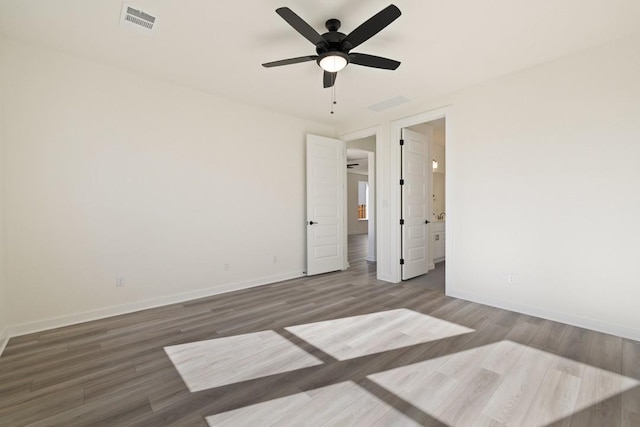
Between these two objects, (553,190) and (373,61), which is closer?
(373,61)

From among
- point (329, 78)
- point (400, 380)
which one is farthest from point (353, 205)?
point (400, 380)

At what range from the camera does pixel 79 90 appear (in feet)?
10.6

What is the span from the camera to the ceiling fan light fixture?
2.51m

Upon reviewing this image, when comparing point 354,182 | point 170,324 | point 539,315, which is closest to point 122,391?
point 170,324

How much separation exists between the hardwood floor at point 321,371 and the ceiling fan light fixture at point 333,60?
2.61 metres

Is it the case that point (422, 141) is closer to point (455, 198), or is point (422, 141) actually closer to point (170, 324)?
point (455, 198)

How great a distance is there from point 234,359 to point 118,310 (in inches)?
79.7

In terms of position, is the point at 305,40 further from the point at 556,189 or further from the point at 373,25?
the point at 556,189

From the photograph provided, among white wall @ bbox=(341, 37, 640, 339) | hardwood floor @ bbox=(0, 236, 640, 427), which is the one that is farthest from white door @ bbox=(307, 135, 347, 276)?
white wall @ bbox=(341, 37, 640, 339)

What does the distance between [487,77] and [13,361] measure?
5773mm

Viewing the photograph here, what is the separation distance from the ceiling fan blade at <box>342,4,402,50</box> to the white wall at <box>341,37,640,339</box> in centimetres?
232

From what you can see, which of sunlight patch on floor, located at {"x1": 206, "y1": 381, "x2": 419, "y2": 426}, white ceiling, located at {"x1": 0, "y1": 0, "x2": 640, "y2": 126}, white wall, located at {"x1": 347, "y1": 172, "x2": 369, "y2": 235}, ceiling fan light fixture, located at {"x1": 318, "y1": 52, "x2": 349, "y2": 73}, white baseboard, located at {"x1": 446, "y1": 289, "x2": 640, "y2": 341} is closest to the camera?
sunlight patch on floor, located at {"x1": 206, "y1": 381, "x2": 419, "y2": 426}

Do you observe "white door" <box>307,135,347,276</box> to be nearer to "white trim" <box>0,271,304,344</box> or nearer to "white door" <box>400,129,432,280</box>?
"white trim" <box>0,271,304,344</box>

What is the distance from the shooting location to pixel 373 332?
2.92 metres
